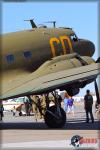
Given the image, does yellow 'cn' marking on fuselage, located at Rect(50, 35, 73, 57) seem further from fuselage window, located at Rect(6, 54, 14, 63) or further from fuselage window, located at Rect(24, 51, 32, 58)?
fuselage window, located at Rect(6, 54, 14, 63)

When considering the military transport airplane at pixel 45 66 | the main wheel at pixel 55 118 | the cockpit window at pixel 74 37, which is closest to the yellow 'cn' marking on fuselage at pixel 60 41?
the military transport airplane at pixel 45 66

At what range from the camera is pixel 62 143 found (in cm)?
1753

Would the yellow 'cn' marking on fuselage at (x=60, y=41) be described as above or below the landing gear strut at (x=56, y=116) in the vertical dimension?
above

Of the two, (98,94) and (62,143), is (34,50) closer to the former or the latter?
(98,94)

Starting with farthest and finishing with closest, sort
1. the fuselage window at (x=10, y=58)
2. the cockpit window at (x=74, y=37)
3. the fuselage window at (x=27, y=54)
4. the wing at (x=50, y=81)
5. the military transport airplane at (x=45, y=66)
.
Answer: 1. the cockpit window at (x=74, y=37)
2. the fuselage window at (x=27, y=54)
3. the fuselage window at (x=10, y=58)
4. the military transport airplane at (x=45, y=66)
5. the wing at (x=50, y=81)

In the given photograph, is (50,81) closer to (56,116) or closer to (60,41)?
(56,116)

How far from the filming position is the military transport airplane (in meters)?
22.0

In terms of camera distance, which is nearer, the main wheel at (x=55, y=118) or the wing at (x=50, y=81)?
the wing at (x=50, y=81)

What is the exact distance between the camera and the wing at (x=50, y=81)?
71.0 ft

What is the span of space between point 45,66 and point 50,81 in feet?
7.45

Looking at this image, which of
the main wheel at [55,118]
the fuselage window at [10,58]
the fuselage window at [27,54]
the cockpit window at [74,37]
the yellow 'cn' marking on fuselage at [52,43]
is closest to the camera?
the fuselage window at [10,58]

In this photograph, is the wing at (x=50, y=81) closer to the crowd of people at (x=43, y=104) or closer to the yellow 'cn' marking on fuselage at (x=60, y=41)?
the crowd of people at (x=43, y=104)

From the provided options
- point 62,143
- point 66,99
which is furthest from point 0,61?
point 66,99

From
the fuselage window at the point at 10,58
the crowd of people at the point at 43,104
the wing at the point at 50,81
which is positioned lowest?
the crowd of people at the point at 43,104
